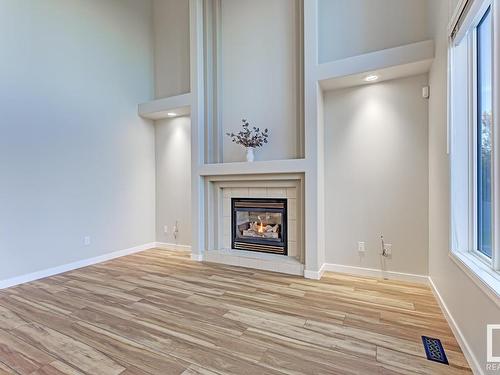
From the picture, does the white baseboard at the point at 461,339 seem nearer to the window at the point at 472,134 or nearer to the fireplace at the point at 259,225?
the window at the point at 472,134

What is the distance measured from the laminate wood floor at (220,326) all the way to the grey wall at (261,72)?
6.29ft

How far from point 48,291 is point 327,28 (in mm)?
4612

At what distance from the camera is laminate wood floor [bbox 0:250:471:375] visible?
169 centimetres

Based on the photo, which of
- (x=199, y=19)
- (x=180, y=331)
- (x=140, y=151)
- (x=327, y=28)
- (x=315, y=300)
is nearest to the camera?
(x=180, y=331)

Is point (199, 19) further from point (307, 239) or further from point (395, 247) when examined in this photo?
point (395, 247)

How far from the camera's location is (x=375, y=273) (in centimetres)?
319

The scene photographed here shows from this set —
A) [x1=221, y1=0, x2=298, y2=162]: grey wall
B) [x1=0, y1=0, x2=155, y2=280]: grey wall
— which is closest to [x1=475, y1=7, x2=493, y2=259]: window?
[x1=221, y1=0, x2=298, y2=162]: grey wall

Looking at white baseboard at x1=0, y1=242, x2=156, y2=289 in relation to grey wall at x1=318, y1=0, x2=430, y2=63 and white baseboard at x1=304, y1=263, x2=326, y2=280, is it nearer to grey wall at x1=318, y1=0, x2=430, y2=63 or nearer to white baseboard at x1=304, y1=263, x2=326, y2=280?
white baseboard at x1=304, y1=263, x2=326, y2=280

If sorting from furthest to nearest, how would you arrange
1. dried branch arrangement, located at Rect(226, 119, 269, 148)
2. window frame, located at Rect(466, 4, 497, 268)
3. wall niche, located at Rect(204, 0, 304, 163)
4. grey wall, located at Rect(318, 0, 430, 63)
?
dried branch arrangement, located at Rect(226, 119, 269, 148), wall niche, located at Rect(204, 0, 304, 163), grey wall, located at Rect(318, 0, 430, 63), window frame, located at Rect(466, 4, 497, 268)

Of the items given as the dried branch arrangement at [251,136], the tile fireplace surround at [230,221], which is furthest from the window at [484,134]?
the dried branch arrangement at [251,136]

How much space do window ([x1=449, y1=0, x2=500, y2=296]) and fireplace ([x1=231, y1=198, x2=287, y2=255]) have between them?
2.03 meters

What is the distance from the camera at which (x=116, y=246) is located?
4.26 meters

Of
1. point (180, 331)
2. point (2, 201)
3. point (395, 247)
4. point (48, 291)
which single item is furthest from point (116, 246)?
point (395, 247)

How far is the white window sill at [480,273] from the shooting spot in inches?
53.8
